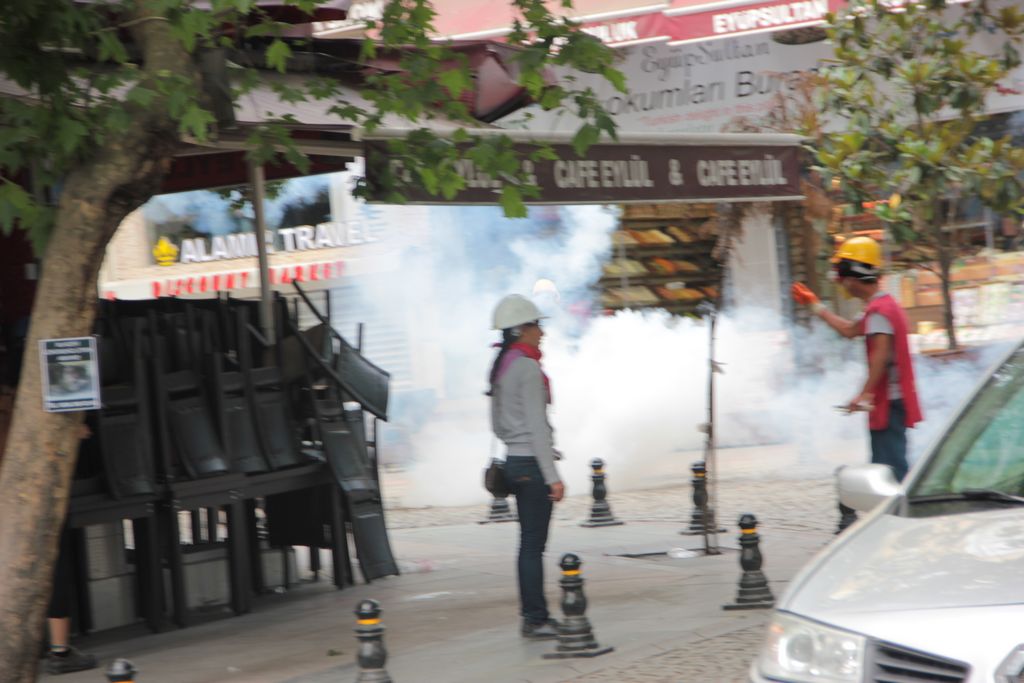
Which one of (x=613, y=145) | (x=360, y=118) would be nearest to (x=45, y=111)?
(x=360, y=118)

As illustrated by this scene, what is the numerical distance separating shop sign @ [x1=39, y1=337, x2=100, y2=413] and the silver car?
10.7ft

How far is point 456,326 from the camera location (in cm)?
1817

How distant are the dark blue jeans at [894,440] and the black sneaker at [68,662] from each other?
4.63m

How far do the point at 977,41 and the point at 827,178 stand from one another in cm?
279

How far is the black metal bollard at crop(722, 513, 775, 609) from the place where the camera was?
7973 millimetres

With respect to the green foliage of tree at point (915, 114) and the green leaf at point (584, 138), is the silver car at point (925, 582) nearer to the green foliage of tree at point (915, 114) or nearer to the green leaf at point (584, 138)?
the green leaf at point (584, 138)

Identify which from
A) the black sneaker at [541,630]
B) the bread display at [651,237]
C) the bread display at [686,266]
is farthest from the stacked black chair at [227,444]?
the bread display at [686,266]

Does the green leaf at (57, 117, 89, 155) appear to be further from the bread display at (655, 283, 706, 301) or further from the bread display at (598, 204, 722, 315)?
the bread display at (655, 283, 706, 301)

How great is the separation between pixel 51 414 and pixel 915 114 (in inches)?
455

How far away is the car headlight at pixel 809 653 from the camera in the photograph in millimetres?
3578


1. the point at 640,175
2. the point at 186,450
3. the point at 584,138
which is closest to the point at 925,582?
the point at 584,138

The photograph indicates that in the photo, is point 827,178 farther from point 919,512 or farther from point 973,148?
point 919,512

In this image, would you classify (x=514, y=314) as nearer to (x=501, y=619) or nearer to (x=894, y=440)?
(x=501, y=619)

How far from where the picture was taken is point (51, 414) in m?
6.18
